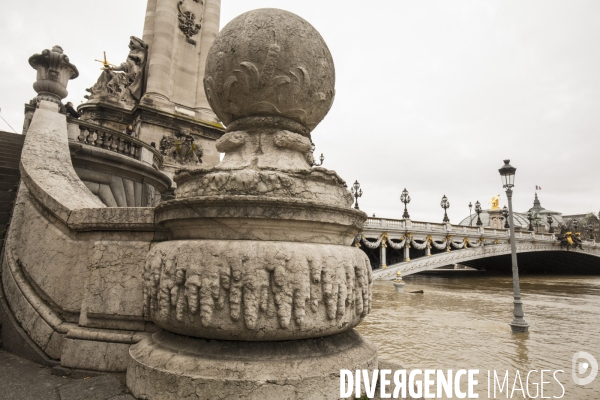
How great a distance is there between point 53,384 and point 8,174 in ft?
18.2

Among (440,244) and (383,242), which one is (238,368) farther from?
(440,244)

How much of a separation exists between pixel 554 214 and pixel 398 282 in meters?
92.9

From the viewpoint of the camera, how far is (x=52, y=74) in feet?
27.7

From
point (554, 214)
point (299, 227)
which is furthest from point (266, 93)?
point (554, 214)

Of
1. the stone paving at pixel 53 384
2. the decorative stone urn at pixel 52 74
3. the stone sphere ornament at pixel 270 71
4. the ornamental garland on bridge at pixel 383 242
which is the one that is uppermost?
the decorative stone urn at pixel 52 74

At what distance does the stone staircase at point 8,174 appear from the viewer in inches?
194

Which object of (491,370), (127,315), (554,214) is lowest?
(491,370)

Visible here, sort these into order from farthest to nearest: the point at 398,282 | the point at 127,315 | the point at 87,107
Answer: the point at 398,282 < the point at 87,107 < the point at 127,315

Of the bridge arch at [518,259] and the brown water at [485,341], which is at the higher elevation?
the bridge arch at [518,259]

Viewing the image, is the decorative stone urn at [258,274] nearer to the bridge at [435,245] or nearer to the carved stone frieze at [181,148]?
the carved stone frieze at [181,148]

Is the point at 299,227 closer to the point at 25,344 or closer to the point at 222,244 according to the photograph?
the point at 222,244

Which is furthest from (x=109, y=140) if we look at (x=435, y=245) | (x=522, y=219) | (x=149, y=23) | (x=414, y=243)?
(x=522, y=219)

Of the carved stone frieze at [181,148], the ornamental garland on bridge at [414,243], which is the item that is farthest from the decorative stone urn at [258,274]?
the ornamental garland on bridge at [414,243]

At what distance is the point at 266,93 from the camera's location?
278cm
